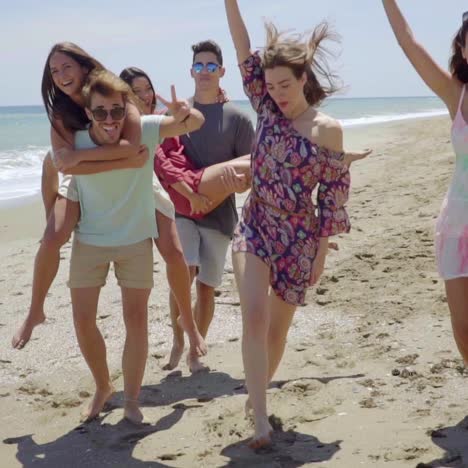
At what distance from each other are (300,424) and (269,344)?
447mm

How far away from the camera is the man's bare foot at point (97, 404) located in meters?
4.95

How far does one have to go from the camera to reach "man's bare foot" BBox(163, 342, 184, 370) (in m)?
5.83

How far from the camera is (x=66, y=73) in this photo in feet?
15.2

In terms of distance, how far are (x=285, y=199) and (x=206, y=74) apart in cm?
162

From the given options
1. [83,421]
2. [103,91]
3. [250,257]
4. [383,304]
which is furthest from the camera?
[383,304]

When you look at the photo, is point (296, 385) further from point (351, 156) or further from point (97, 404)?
point (351, 156)

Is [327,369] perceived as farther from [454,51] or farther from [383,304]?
[454,51]

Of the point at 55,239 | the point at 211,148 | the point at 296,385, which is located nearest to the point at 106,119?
the point at 55,239

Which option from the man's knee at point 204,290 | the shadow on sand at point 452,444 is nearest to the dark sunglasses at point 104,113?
the man's knee at point 204,290

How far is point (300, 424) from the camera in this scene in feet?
15.2

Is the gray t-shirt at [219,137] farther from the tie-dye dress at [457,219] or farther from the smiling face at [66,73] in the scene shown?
the tie-dye dress at [457,219]

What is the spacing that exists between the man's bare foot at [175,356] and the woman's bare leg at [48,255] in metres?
1.35

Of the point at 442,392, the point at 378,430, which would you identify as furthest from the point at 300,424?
the point at 442,392

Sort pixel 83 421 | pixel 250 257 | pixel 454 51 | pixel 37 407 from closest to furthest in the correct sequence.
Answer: pixel 454 51
pixel 250 257
pixel 83 421
pixel 37 407
